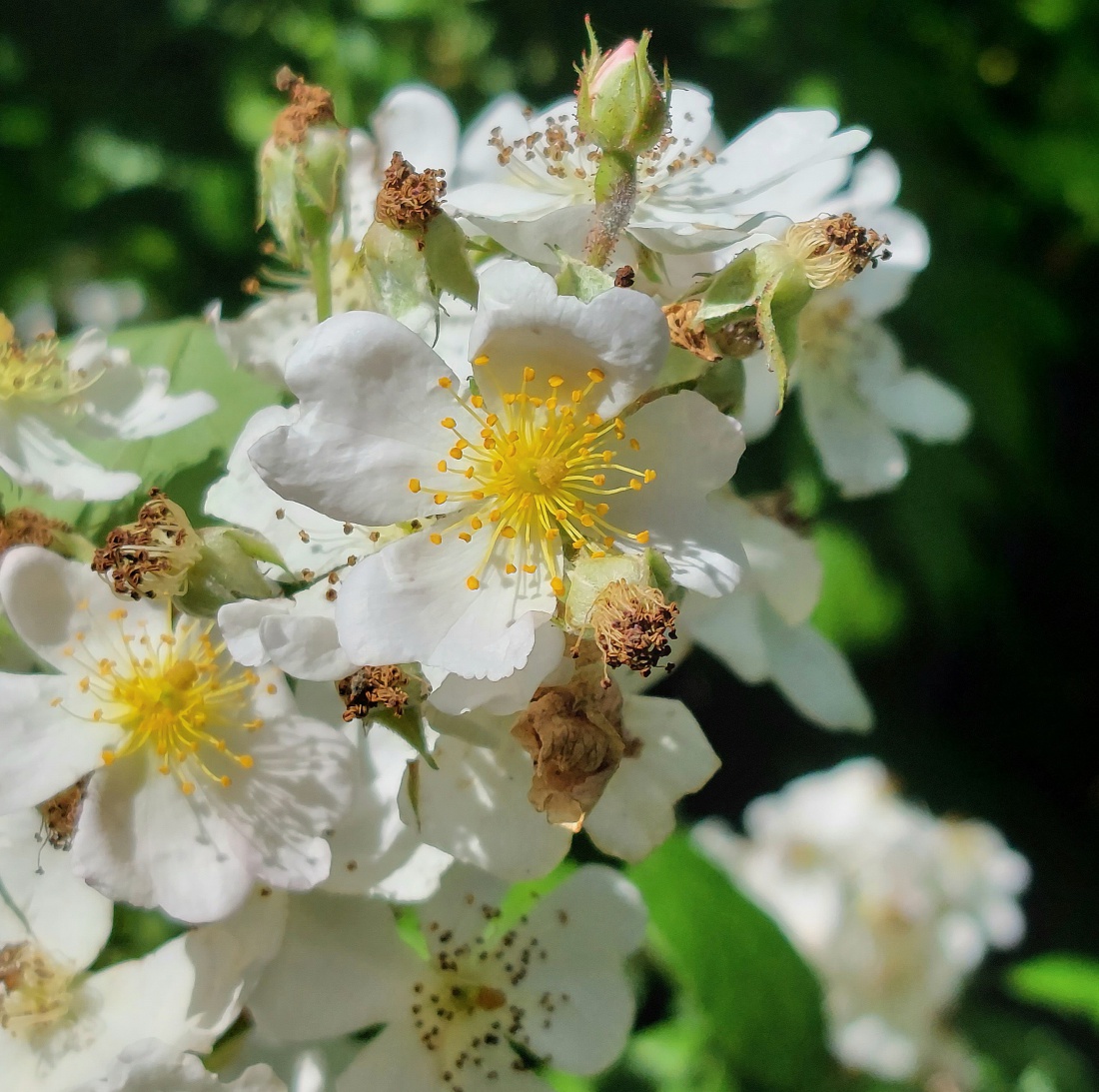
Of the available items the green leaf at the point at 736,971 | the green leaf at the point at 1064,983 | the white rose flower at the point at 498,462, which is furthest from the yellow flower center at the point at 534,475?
the green leaf at the point at 1064,983

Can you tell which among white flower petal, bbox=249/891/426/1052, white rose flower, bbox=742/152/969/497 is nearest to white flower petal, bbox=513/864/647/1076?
white flower petal, bbox=249/891/426/1052

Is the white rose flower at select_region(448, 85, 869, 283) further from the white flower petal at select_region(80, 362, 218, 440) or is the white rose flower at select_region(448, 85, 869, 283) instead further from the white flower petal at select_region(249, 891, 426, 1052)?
the white flower petal at select_region(249, 891, 426, 1052)

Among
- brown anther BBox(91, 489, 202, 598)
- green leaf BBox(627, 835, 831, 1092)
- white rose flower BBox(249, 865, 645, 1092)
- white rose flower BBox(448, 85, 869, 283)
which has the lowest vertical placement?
green leaf BBox(627, 835, 831, 1092)

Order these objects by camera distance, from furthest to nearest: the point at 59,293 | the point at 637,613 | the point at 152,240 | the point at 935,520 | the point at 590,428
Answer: the point at 59,293
the point at 935,520
the point at 152,240
the point at 590,428
the point at 637,613

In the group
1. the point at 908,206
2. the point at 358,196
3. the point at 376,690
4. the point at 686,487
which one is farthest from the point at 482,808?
the point at 908,206

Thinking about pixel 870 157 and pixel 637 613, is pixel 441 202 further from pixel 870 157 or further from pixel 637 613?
pixel 870 157

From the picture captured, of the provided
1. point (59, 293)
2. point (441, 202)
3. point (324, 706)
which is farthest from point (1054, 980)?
point (59, 293)

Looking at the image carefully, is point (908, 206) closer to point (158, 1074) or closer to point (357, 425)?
point (357, 425)
